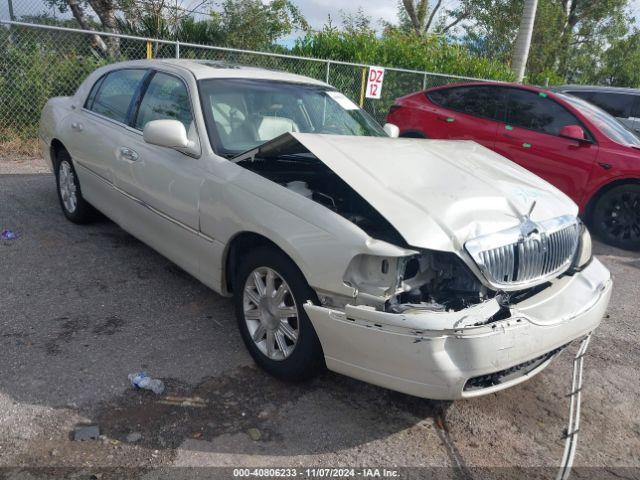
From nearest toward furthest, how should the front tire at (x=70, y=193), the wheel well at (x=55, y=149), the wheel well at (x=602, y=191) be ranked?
the front tire at (x=70, y=193) < the wheel well at (x=55, y=149) < the wheel well at (x=602, y=191)

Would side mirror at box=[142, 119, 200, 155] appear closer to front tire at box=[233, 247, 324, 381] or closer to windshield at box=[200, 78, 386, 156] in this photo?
windshield at box=[200, 78, 386, 156]

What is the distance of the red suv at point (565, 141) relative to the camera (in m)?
6.66

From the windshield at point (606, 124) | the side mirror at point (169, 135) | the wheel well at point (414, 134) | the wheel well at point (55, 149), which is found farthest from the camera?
the wheel well at point (414, 134)

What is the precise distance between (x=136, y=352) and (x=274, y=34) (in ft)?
35.5

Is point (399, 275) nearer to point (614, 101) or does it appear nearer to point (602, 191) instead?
point (602, 191)

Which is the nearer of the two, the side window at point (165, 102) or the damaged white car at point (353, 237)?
the damaged white car at point (353, 237)

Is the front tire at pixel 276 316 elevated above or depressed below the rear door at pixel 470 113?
below

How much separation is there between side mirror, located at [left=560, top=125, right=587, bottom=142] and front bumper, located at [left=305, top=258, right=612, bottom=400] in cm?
445

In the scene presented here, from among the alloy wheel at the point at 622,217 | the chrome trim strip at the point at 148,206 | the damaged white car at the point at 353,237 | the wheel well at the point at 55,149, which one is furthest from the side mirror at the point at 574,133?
the wheel well at the point at 55,149

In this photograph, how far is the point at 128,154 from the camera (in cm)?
431

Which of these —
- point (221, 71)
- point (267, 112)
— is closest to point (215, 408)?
point (267, 112)

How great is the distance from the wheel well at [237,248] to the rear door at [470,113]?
17.1 ft

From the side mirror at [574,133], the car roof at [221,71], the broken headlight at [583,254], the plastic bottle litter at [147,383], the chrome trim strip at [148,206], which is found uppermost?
the car roof at [221,71]

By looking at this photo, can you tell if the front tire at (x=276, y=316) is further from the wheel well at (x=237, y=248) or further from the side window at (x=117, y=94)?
the side window at (x=117, y=94)
